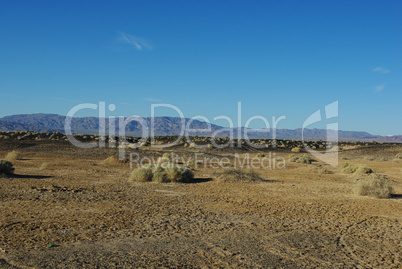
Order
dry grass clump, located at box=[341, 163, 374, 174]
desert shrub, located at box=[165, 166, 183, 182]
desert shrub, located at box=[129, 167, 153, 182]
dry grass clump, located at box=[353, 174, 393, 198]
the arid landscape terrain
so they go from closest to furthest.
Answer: the arid landscape terrain
dry grass clump, located at box=[353, 174, 393, 198]
desert shrub, located at box=[129, 167, 153, 182]
desert shrub, located at box=[165, 166, 183, 182]
dry grass clump, located at box=[341, 163, 374, 174]

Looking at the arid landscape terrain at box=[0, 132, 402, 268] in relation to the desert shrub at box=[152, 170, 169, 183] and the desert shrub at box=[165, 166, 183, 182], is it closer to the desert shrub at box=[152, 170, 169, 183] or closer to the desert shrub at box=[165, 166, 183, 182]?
the desert shrub at box=[152, 170, 169, 183]

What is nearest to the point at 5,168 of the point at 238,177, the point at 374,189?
the point at 238,177

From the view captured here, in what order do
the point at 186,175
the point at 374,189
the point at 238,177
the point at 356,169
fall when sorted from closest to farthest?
1. the point at 374,189
2. the point at 186,175
3. the point at 238,177
4. the point at 356,169

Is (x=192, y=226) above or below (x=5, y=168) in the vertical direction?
below

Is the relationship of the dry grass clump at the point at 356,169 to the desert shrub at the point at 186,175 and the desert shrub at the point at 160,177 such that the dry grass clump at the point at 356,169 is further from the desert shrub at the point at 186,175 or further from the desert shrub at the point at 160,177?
the desert shrub at the point at 160,177

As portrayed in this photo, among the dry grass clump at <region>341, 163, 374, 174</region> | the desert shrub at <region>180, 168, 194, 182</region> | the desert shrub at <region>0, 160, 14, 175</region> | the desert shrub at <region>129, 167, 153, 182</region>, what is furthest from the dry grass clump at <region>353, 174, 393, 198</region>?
the desert shrub at <region>0, 160, 14, 175</region>

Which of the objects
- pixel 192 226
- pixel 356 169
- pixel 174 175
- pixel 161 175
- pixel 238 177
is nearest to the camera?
pixel 192 226

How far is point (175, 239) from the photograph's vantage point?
8.07m

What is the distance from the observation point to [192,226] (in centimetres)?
934

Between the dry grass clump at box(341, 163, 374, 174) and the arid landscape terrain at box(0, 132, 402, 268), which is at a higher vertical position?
the arid landscape terrain at box(0, 132, 402, 268)

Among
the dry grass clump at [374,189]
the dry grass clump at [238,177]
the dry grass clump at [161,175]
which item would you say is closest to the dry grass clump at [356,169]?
the dry grass clump at [238,177]

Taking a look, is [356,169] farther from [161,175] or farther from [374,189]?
[161,175]

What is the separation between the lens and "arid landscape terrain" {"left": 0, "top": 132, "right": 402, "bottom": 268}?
6746 mm

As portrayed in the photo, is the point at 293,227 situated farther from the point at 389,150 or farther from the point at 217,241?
the point at 389,150
